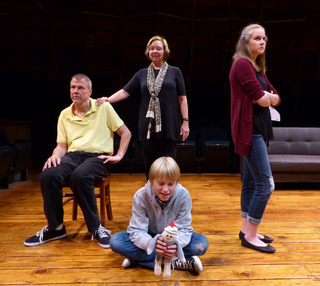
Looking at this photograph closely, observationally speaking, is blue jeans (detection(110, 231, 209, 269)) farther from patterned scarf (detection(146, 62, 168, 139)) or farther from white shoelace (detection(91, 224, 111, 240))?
patterned scarf (detection(146, 62, 168, 139))

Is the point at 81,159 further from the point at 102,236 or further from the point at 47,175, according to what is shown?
the point at 102,236

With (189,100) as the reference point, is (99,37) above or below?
above

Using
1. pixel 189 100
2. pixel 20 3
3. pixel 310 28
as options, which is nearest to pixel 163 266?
pixel 189 100

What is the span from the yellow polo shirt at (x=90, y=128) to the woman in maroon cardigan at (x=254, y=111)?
96 centimetres

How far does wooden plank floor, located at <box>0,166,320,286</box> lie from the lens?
1597 millimetres

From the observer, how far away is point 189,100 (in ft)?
20.6

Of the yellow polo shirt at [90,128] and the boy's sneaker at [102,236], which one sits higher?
the yellow polo shirt at [90,128]

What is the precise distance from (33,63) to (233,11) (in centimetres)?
431

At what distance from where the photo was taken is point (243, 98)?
5.94 feet

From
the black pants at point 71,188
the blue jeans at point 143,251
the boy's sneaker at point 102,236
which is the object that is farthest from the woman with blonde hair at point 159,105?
the blue jeans at point 143,251

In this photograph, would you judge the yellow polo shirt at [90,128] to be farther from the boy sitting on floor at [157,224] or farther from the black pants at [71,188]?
the boy sitting on floor at [157,224]

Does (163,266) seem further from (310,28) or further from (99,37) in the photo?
(310,28)

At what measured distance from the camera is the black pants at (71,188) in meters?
1.99

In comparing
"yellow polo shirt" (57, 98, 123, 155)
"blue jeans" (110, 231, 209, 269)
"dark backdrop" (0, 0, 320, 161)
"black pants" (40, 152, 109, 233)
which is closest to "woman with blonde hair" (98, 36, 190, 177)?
"yellow polo shirt" (57, 98, 123, 155)
